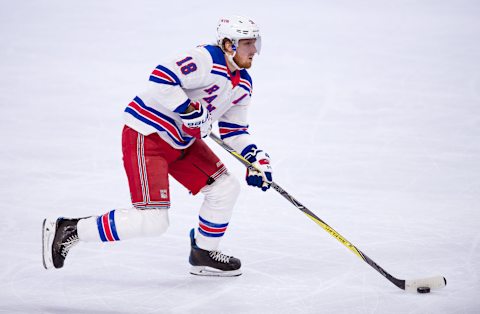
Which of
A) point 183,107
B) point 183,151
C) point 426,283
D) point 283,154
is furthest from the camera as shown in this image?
point 283,154

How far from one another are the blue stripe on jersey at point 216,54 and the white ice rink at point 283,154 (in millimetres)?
1014

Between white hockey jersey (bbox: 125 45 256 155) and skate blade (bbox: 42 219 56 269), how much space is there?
579 mm

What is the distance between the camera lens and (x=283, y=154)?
18.9 ft

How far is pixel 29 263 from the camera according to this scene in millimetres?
4082

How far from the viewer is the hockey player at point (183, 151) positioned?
3.71 metres

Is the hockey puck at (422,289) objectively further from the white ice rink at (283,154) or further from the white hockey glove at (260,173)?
the white hockey glove at (260,173)

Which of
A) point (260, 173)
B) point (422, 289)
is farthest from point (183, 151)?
point (422, 289)

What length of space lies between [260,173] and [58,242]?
97cm

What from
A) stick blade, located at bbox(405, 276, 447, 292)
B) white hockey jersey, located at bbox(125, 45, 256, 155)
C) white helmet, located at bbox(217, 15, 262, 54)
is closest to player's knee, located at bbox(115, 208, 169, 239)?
white hockey jersey, located at bbox(125, 45, 256, 155)

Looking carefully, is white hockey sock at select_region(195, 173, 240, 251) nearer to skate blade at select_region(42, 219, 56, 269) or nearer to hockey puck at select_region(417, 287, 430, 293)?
skate blade at select_region(42, 219, 56, 269)

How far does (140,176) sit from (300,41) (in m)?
4.98

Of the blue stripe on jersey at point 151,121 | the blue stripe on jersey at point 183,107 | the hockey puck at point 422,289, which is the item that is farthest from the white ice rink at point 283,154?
the blue stripe on jersey at point 183,107

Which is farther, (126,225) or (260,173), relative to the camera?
(260,173)

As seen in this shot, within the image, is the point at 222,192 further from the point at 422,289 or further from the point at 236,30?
the point at 422,289
